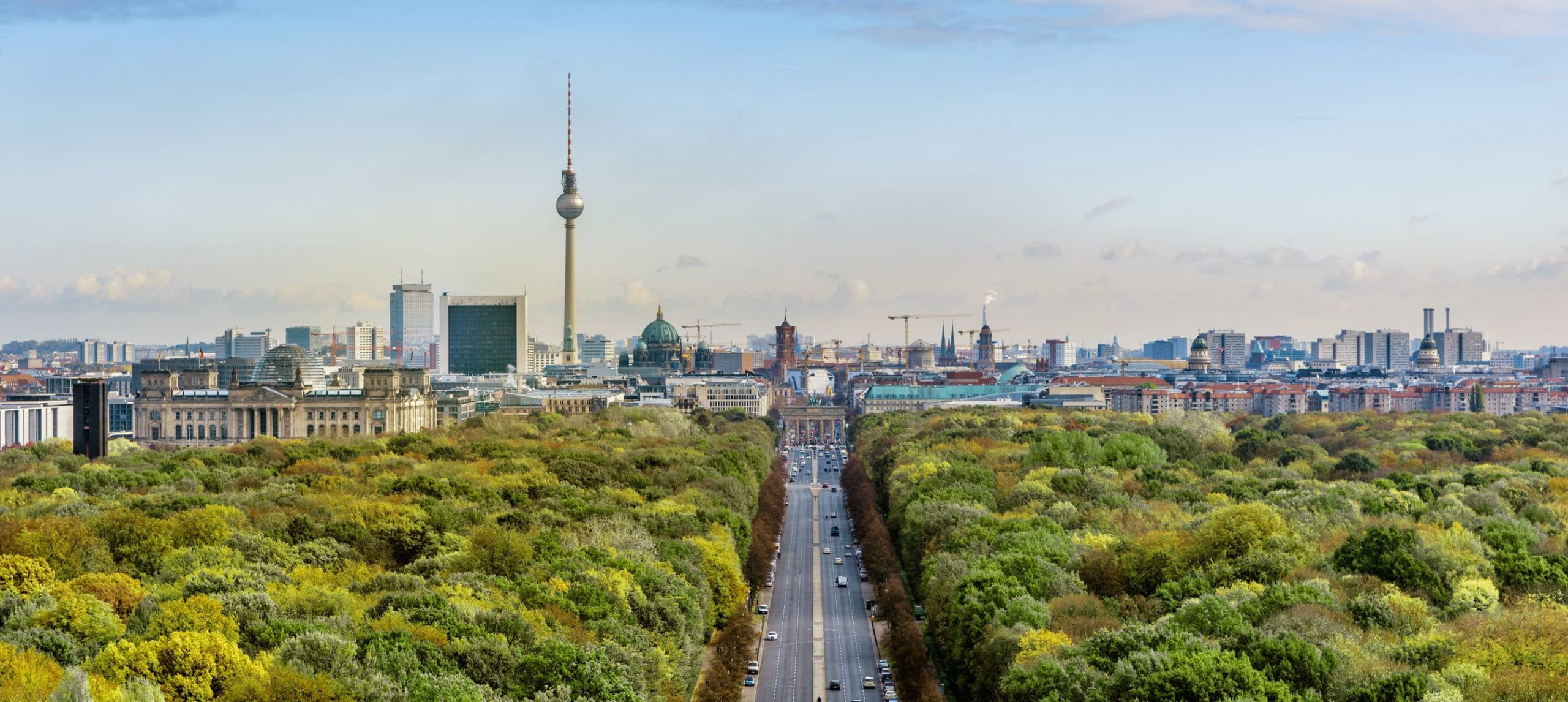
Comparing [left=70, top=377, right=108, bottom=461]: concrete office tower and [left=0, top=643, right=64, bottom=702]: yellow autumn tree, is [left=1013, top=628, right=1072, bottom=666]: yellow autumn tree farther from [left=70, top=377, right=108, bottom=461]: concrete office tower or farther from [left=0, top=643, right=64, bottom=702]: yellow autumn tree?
[left=70, top=377, right=108, bottom=461]: concrete office tower

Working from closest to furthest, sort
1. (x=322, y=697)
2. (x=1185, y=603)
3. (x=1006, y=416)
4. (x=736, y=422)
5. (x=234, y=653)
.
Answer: (x=322, y=697)
(x=234, y=653)
(x=1185, y=603)
(x=1006, y=416)
(x=736, y=422)

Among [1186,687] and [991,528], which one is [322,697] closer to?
[1186,687]

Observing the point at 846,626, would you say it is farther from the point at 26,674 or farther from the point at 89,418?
the point at 89,418

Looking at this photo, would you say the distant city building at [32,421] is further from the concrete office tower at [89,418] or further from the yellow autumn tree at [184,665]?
the yellow autumn tree at [184,665]

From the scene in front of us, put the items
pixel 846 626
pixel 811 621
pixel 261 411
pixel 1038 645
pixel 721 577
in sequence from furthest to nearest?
pixel 261 411 → pixel 811 621 → pixel 846 626 → pixel 721 577 → pixel 1038 645

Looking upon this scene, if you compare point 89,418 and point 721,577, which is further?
point 89,418

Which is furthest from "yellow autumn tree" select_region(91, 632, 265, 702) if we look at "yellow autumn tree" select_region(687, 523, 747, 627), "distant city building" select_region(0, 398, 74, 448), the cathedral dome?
the cathedral dome

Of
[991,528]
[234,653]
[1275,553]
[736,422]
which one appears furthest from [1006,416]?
[234,653]

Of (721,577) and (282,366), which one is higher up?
(282,366)

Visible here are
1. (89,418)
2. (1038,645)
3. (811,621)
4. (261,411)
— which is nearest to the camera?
(1038,645)

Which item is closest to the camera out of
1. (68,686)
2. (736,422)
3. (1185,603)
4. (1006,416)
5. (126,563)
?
(68,686)

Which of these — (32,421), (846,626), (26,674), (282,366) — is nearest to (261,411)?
(282,366)
